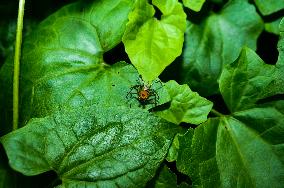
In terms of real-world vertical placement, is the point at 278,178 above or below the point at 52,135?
below

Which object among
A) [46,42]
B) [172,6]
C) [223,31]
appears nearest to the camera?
[172,6]

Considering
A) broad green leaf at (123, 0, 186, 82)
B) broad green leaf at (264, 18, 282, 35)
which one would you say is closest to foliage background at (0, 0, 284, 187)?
broad green leaf at (264, 18, 282, 35)

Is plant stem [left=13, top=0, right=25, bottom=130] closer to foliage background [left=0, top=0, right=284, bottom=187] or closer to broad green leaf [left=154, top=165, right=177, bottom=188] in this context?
foliage background [left=0, top=0, right=284, bottom=187]

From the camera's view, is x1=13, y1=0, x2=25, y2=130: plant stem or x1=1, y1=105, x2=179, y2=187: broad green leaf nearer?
x1=1, y1=105, x2=179, y2=187: broad green leaf

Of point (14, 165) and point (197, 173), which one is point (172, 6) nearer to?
point (197, 173)

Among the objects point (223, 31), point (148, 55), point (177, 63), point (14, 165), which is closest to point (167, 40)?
point (148, 55)

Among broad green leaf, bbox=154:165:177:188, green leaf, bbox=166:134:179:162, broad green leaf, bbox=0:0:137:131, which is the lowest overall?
broad green leaf, bbox=154:165:177:188
